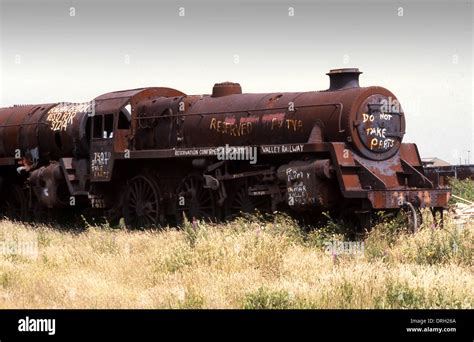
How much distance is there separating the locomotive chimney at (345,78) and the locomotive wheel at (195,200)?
3237mm

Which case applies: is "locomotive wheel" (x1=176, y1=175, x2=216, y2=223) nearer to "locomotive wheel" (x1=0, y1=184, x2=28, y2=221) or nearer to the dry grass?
the dry grass

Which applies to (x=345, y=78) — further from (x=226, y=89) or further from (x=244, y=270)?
(x=244, y=270)

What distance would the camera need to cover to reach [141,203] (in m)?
17.6

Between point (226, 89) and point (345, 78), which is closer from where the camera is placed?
point (345, 78)

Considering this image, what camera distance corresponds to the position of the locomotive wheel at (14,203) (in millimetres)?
20531

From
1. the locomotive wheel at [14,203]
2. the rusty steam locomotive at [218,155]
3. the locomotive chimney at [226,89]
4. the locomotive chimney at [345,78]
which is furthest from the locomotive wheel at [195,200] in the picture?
the locomotive wheel at [14,203]

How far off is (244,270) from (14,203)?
37.9 feet

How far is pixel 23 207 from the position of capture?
20547mm

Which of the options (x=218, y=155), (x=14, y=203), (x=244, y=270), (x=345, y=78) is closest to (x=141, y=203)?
(x=218, y=155)

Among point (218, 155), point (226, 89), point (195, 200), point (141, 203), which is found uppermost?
point (226, 89)

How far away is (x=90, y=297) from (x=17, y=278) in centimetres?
206

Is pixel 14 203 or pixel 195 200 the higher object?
pixel 195 200

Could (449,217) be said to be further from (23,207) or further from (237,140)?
(23,207)

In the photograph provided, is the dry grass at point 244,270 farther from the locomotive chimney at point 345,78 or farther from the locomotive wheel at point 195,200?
the locomotive chimney at point 345,78
